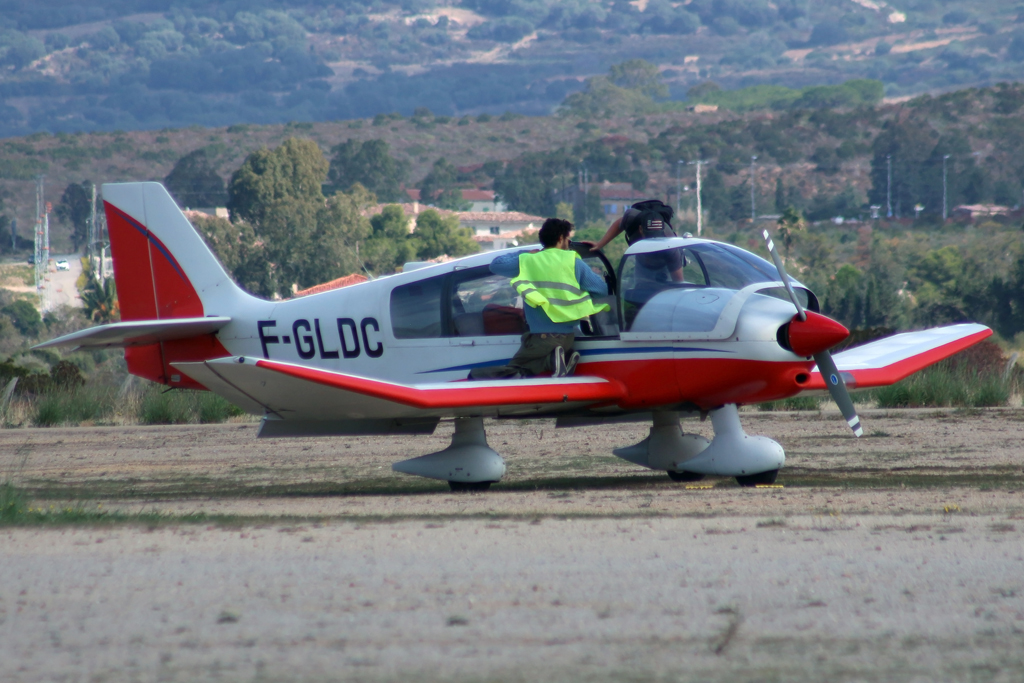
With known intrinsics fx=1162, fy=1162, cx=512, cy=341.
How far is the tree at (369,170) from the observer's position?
417 feet

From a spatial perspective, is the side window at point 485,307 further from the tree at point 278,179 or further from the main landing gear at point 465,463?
the tree at point 278,179

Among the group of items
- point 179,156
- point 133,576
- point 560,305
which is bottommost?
point 133,576

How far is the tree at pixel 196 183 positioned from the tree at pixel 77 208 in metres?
8.81

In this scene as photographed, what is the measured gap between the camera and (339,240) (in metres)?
76.1

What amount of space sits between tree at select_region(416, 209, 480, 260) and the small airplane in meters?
74.1

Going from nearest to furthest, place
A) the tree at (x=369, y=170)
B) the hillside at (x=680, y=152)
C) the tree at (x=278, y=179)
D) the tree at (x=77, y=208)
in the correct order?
the tree at (x=278, y=179) → the hillside at (x=680, y=152) → the tree at (x=77, y=208) → the tree at (x=369, y=170)

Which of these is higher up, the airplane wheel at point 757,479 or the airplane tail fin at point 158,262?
the airplane tail fin at point 158,262

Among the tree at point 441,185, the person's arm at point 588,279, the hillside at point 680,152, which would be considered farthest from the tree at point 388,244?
the person's arm at point 588,279

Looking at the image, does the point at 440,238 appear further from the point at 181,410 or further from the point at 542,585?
the point at 542,585

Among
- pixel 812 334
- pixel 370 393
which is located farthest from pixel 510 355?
pixel 812 334

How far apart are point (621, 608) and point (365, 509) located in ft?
11.6

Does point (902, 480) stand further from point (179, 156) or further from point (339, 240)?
point (179, 156)

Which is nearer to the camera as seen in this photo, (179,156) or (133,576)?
(133,576)

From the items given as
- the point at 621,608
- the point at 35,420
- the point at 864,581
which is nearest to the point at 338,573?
the point at 621,608
